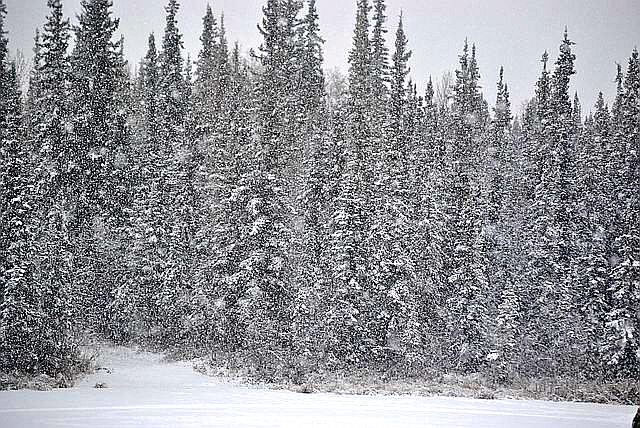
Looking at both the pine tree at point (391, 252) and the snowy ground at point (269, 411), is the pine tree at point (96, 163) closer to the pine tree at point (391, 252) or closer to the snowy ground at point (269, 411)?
the snowy ground at point (269, 411)

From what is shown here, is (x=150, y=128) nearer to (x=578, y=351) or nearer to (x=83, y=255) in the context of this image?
(x=83, y=255)

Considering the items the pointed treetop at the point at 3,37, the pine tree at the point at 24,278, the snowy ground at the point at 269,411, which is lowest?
the snowy ground at the point at 269,411

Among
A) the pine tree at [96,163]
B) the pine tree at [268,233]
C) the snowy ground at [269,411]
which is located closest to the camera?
the snowy ground at [269,411]

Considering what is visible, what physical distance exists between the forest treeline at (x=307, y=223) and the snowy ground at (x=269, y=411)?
27.1 feet

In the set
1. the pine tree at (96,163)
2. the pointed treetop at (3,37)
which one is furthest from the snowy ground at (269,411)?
the pointed treetop at (3,37)

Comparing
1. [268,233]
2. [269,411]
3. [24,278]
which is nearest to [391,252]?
[268,233]

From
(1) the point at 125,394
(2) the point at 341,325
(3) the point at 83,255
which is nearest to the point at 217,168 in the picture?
(3) the point at 83,255

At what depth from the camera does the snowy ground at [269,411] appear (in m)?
13.1

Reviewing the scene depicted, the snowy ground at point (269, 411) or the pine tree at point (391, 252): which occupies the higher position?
the pine tree at point (391, 252)

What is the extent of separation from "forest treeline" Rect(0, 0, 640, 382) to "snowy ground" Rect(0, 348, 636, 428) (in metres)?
8.25

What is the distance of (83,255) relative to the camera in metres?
31.1

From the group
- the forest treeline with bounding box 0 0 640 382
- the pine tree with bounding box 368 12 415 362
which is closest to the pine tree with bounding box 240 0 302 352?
the forest treeline with bounding box 0 0 640 382

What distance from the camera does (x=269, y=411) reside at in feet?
48.9

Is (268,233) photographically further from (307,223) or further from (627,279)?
(627,279)
